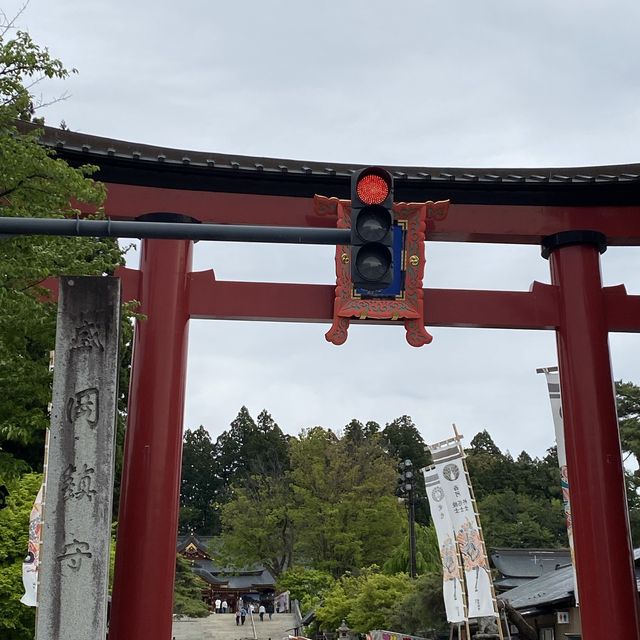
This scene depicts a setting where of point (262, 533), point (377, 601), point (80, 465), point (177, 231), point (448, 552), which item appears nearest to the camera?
point (177, 231)

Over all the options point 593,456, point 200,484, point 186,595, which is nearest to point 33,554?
point 593,456

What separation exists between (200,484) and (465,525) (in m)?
66.1

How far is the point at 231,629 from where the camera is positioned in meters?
38.2

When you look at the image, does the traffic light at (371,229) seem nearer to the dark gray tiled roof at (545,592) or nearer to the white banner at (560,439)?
the white banner at (560,439)

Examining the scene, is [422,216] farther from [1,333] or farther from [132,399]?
[1,333]

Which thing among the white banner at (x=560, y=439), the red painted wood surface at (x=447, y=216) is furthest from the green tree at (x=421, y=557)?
the red painted wood surface at (x=447, y=216)

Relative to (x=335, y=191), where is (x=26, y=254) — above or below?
below

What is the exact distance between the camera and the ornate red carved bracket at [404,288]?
1154 centimetres

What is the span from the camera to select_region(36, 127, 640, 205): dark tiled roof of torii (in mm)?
11633

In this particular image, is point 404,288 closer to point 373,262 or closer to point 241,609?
point 373,262

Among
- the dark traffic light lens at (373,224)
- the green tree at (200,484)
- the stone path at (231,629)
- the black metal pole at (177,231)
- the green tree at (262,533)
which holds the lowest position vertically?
the stone path at (231,629)

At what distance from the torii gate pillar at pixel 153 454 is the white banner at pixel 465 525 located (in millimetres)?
6862

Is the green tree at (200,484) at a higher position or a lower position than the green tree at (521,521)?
higher

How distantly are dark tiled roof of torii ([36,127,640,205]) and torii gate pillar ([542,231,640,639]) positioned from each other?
74 cm
